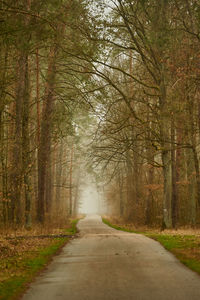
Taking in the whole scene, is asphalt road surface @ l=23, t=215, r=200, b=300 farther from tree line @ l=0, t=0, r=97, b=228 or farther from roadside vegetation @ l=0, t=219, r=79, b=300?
tree line @ l=0, t=0, r=97, b=228

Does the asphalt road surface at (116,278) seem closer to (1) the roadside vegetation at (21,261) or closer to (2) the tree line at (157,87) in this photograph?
(1) the roadside vegetation at (21,261)

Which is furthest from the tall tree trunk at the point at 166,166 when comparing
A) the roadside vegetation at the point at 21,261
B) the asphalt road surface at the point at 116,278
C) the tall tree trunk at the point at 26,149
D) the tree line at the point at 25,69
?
the asphalt road surface at the point at 116,278

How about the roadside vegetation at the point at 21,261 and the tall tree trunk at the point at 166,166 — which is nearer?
the roadside vegetation at the point at 21,261

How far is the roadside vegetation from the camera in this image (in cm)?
702

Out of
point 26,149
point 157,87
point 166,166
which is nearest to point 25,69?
point 26,149

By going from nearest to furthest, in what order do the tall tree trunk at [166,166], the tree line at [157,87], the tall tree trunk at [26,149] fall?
1. the tree line at [157,87]
2. the tall tree trunk at [26,149]
3. the tall tree trunk at [166,166]

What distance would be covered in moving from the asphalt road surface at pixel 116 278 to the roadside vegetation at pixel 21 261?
246 millimetres

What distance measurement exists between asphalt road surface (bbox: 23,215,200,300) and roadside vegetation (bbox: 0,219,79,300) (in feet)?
0.81

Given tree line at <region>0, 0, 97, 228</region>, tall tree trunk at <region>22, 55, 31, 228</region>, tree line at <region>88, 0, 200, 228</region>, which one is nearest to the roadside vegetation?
tree line at <region>0, 0, 97, 228</region>

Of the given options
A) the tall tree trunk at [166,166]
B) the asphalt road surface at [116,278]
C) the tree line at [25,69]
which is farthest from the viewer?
the tall tree trunk at [166,166]

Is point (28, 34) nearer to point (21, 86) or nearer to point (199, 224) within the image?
point (21, 86)

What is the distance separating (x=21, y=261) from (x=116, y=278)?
10.4ft

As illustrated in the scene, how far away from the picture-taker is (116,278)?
25.3ft

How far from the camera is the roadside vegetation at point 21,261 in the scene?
7.02 metres
